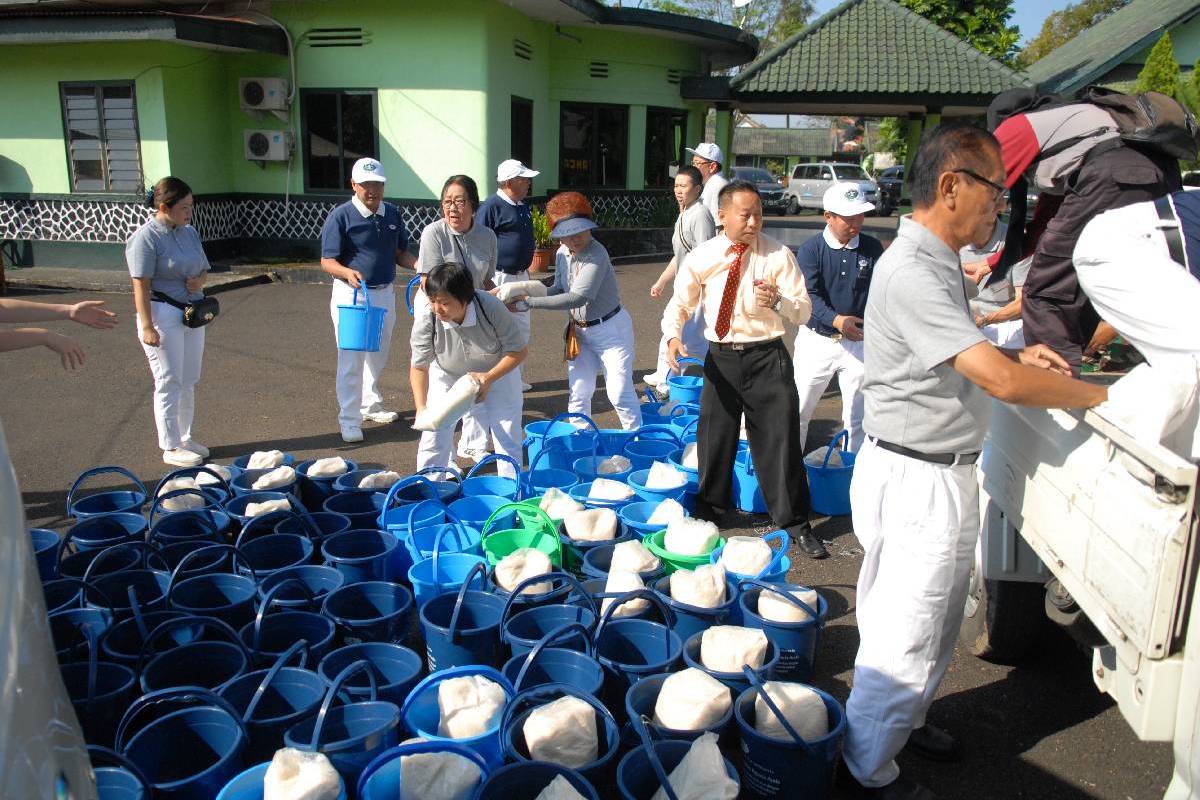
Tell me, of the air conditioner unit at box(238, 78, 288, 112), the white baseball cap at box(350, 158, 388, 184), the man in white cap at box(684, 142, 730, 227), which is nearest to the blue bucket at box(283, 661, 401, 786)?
the white baseball cap at box(350, 158, 388, 184)

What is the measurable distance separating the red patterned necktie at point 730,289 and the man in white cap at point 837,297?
1.01m

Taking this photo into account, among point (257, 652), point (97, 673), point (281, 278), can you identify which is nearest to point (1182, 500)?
point (257, 652)

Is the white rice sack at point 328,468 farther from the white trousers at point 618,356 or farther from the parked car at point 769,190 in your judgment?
the parked car at point 769,190

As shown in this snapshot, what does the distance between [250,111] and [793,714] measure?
15426 millimetres

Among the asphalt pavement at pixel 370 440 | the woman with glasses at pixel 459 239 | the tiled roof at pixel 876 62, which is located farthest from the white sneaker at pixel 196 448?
the tiled roof at pixel 876 62

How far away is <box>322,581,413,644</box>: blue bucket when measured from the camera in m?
3.51

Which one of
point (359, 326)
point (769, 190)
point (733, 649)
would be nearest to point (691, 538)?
point (733, 649)

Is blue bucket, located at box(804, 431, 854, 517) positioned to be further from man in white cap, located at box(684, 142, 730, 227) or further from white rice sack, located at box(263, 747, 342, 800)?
man in white cap, located at box(684, 142, 730, 227)

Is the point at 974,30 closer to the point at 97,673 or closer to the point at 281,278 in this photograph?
the point at 281,278

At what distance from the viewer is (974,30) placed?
30.6 metres

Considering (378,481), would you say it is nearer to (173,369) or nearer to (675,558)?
(675,558)

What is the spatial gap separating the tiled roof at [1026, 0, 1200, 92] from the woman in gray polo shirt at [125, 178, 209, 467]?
54.1 ft

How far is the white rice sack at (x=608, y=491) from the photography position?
4.69 metres

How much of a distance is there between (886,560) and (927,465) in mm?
341
